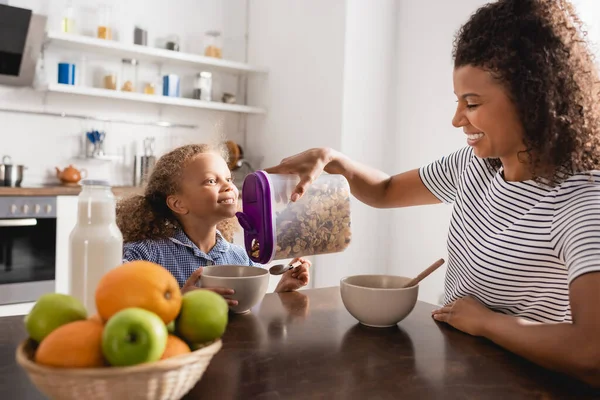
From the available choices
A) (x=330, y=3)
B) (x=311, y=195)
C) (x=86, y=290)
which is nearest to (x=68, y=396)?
(x=86, y=290)

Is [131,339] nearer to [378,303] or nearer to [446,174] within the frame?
[378,303]

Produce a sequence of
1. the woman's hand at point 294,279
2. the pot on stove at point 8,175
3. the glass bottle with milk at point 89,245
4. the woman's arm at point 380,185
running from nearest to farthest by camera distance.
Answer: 1. the glass bottle with milk at point 89,245
2. the woman's hand at point 294,279
3. the woman's arm at point 380,185
4. the pot on stove at point 8,175

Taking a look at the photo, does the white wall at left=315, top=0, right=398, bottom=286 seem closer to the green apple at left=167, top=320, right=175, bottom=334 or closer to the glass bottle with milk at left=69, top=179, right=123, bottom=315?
the glass bottle with milk at left=69, top=179, right=123, bottom=315

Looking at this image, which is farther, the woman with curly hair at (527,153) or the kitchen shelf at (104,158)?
the kitchen shelf at (104,158)

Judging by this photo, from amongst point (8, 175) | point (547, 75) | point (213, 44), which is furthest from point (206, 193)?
point (213, 44)

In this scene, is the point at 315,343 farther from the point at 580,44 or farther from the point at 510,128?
the point at 580,44

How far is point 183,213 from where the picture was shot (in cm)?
151

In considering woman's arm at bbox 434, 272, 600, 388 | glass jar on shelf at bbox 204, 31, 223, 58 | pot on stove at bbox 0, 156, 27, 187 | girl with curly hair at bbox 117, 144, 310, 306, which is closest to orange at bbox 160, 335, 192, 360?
woman's arm at bbox 434, 272, 600, 388

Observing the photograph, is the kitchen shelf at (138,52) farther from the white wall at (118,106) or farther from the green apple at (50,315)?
the green apple at (50,315)

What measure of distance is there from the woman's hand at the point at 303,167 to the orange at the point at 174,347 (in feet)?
1.94

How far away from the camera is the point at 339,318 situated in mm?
1032

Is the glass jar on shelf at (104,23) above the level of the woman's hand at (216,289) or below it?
above

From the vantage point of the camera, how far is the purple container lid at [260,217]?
41.6 inches

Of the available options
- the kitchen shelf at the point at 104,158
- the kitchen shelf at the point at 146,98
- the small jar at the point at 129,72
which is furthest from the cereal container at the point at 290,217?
the small jar at the point at 129,72
